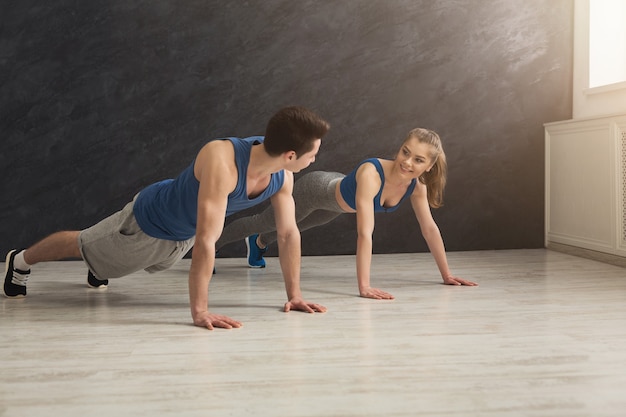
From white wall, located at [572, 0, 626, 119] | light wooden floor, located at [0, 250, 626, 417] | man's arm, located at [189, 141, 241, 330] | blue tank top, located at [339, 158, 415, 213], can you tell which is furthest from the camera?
white wall, located at [572, 0, 626, 119]

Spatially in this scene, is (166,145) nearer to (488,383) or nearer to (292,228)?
(292,228)

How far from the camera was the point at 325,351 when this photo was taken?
77.7 inches

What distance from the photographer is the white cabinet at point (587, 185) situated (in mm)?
3744

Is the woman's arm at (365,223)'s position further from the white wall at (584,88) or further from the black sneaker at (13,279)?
the white wall at (584,88)

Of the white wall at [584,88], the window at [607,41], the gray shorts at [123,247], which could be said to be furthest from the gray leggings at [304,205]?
the window at [607,41]

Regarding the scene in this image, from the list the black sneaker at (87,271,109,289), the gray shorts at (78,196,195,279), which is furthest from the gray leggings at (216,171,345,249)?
the gray shorts at (78,196,195,279)

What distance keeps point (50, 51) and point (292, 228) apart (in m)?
2.28

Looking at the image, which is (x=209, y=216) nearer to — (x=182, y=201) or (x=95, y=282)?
(x=182, y=201)

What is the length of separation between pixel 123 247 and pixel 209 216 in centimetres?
55

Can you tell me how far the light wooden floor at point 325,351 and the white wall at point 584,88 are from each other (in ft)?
4.07

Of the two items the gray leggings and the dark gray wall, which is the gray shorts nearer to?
the gray leggings

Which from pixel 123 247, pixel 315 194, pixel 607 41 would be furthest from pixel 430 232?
pixel 607 41

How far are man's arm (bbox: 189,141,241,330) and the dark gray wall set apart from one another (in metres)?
1.95

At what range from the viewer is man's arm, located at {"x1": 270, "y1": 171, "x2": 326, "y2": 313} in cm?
255
